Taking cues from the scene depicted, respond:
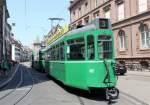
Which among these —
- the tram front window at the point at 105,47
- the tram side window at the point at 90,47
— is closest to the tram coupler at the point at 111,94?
the tram front window at the point at 105,47

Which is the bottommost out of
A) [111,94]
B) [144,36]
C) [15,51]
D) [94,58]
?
[111,94]

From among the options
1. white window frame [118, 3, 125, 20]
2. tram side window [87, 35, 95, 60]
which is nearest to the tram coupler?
tram side window [87, 35, 95, 60]

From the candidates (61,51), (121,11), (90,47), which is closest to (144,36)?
(121,11)

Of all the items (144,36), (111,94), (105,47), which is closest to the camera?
(111,94)

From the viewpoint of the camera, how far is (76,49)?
15.8 m

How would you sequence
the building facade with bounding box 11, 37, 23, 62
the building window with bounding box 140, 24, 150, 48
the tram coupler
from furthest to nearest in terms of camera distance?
1. the building facade with bounding box 11, 37, 23, 62
2. the building window with bounding box 140, 24, 150, 48
3. the tram coupler

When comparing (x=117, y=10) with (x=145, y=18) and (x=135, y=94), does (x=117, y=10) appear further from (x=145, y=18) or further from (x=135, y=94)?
(x=135, y=94)

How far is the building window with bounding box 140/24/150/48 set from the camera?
128 ft

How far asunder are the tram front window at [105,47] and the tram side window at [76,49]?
3.01 ft

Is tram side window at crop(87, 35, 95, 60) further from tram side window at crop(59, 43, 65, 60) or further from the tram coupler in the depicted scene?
tram side window at crop(59, 43, 65, 60)

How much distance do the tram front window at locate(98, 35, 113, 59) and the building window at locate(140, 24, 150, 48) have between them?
24614mm

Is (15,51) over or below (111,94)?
over

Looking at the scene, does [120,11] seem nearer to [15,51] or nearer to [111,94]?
[111,94]

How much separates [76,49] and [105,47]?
1582 millimetres
